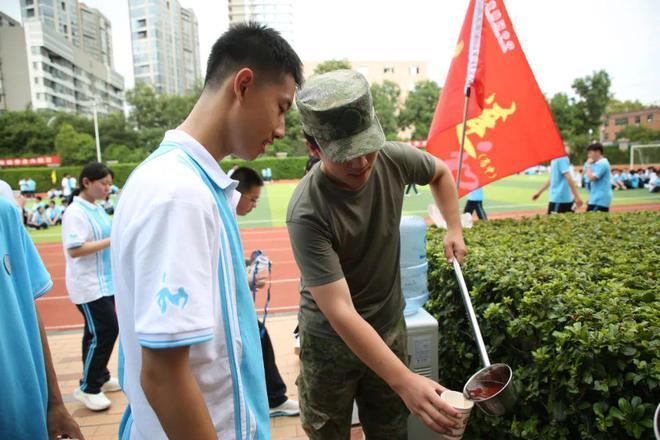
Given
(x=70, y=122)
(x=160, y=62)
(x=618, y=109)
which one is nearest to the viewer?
(x=70, y=122)

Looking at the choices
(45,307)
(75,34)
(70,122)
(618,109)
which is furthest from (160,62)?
(45,307)

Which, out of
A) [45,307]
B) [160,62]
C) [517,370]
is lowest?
[45,307]

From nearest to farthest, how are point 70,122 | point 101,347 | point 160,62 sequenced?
point 101,347 < point 70,122 < point 160,62

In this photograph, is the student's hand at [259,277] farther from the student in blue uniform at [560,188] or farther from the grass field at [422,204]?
the grass field at [422,204]

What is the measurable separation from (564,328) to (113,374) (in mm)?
4108

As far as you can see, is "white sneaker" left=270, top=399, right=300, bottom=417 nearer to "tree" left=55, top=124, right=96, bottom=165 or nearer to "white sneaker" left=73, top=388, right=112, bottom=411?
"white sneaker" left=73, top=388, right=112, bottom=411

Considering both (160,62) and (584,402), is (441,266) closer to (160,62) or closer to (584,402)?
(584,402)

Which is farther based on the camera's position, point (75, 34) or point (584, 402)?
point (75, 34)

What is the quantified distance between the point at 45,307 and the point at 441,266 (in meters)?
6.29

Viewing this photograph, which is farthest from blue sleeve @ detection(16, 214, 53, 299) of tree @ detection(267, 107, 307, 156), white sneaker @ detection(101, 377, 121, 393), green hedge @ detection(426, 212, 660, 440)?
tree @ detection(267, 107, 307, 156)

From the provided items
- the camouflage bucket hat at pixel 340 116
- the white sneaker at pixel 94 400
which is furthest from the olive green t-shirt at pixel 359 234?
the white sneaker at pixel 94 400

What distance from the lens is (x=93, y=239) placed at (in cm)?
379

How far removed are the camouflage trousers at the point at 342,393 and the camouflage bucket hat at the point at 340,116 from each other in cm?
92

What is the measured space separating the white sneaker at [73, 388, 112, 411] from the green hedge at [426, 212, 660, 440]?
2663mm
